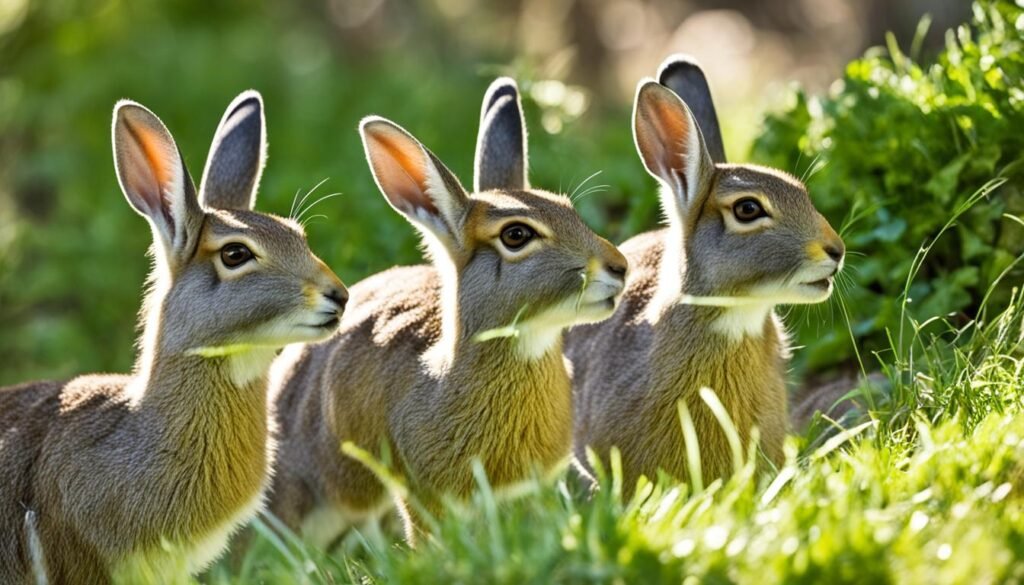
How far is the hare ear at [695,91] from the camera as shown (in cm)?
784

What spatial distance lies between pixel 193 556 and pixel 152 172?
1698 mm

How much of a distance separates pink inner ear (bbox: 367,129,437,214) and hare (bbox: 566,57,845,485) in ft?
3.40

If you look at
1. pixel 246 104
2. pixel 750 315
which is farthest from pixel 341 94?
pixel 750 315

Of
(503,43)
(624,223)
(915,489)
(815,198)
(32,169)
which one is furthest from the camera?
(503,43)

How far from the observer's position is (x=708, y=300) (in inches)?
269

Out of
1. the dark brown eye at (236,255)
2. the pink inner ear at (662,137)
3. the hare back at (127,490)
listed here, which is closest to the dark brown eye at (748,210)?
the pink inner ear at (662,137)

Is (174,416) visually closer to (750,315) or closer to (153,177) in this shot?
(153,177)

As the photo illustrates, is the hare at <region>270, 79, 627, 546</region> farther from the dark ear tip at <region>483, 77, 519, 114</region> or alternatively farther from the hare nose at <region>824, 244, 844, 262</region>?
the hare nose at <region>824, 244, 844, 262</region>

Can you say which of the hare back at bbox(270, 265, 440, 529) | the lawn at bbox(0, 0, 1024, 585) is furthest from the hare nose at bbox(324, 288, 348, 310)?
the lawn at bbox(0, 0, 1024, 585)

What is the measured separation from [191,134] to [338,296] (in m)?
8.62

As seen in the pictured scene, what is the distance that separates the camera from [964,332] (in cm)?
737

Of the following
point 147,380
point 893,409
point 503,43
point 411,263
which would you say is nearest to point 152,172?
point 147,380

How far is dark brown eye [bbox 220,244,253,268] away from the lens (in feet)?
22.0

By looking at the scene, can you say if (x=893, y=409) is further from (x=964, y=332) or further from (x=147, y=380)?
(x=147, y=380)
